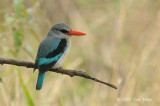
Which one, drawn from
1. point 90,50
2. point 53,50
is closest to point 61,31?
point 53,50

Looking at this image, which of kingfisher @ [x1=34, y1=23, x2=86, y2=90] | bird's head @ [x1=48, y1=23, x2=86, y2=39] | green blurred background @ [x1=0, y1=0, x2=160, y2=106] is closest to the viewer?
kingfisher @ [x1=34, y1=23, x2=86, y2=90]

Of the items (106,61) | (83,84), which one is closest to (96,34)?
(106,61)

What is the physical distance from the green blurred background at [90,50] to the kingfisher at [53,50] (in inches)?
5.8

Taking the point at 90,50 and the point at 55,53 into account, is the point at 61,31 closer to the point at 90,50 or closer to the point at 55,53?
the point at 55,53

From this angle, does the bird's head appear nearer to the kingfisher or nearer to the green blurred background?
the kingfisher

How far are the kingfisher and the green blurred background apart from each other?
0.49ft

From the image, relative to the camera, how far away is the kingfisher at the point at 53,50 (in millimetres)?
3003

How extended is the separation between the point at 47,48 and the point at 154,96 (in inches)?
56.5

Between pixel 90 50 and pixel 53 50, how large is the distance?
324 centimetres

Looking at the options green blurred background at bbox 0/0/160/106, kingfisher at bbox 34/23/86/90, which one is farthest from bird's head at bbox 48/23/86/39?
green blurred background at bbox 0/0/160/106

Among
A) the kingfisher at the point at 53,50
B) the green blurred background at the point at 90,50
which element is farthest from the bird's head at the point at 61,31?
the green blurred background at the point at 90,50

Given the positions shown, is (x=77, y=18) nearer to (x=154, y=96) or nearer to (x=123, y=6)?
(x=123, y=6)

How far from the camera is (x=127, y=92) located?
12.4ft

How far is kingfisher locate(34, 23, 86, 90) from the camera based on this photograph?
9.85ft
